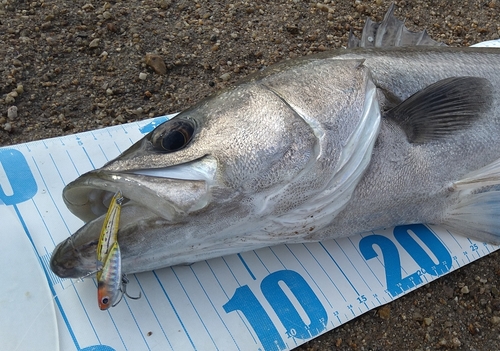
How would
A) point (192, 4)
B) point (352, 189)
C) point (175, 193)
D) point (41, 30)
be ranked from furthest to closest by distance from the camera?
point (192, 4) → point (41, 30) → point (352, 189) → point (175, 193)

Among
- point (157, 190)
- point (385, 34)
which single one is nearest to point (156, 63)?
point (385, 34)

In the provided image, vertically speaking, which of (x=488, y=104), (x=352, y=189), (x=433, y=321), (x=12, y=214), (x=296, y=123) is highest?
(x=488, y=104)

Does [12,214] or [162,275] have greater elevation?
[162,275]

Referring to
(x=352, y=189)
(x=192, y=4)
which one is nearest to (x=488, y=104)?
(x=352, y=189)

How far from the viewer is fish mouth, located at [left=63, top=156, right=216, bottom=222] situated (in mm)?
1594

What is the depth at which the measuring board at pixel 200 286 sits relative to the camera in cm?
198

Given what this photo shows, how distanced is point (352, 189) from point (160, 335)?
3.43 ft

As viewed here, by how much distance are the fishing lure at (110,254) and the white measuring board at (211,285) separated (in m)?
0.36

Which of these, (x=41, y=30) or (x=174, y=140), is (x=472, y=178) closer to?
(x=174, y=140)

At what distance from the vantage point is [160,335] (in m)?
1.98

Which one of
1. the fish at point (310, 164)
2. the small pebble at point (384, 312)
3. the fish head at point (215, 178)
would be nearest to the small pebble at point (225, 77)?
the fish at point (310, 164)

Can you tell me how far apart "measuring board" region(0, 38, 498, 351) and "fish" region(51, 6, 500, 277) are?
20cm

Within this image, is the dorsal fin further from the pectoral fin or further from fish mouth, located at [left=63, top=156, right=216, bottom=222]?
fish mouth, located at [left=63, top=156, right=216, bottom=222]

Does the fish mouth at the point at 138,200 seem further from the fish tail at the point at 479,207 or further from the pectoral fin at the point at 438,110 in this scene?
the fish tail at the point at 479,207
